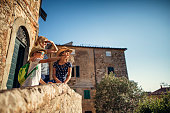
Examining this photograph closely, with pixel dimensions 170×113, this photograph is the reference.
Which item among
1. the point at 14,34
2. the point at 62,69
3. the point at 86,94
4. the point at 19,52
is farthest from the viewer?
the point at 86,94

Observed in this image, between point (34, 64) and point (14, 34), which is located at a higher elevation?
point (14, 34)

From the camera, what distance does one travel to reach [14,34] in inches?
139

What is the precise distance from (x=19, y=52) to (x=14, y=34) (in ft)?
3.19

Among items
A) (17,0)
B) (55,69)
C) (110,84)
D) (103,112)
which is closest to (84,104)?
(103,112)

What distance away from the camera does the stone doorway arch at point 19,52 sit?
3.77 meters

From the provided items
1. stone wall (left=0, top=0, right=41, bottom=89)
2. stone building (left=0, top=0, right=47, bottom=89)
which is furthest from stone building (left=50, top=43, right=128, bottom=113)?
stone wall (left=0, top=0, right=41, bottom=89)

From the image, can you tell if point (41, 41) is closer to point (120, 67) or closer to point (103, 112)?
point (103, 112)

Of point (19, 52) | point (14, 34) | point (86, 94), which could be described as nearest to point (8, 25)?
point (14, 34)

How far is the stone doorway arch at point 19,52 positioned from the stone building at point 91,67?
1119cm

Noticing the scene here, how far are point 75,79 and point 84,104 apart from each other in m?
3.42

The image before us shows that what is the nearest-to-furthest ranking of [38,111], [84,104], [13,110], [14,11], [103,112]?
[13,110] < [38,111] < [14,11] < [103,112] < [84,104]

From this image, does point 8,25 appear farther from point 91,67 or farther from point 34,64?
point 91,67

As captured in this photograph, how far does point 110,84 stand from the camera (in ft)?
45.8

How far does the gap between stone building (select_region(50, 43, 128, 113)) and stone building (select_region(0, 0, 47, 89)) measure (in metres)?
11.1
